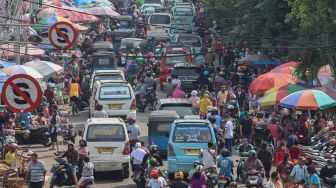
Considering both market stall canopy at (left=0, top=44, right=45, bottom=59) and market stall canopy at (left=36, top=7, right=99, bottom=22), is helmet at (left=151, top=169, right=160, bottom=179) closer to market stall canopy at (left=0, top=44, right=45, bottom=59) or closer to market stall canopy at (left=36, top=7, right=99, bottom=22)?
market stall canopy at (left=0, top=44, right=45, bottom=59)

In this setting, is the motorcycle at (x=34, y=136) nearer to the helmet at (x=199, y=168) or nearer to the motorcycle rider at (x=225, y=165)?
the motorcycle rider at (x=225, y=165)

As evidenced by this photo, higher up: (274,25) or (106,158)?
(274,25)

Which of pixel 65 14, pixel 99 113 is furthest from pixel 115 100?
pixel 65 14

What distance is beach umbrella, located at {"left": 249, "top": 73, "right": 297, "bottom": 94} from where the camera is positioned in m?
38.1

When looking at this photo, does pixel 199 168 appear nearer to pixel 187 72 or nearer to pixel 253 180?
pixel 253 180

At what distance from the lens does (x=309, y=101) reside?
1320 inches

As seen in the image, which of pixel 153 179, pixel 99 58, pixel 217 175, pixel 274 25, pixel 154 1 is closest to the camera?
pixel 153 179

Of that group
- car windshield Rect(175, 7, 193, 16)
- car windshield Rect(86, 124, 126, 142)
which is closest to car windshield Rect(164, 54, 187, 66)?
car windshield Rect(86, 124, 126, 142)

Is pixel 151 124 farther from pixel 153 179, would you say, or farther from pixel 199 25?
pixel 199 25

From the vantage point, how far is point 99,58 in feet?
171

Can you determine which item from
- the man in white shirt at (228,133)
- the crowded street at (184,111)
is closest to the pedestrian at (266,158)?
the crowded street at (184,111)

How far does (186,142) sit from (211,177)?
253cm

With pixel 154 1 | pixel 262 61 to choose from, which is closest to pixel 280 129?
pixel 262 61

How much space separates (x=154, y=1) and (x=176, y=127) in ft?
183
